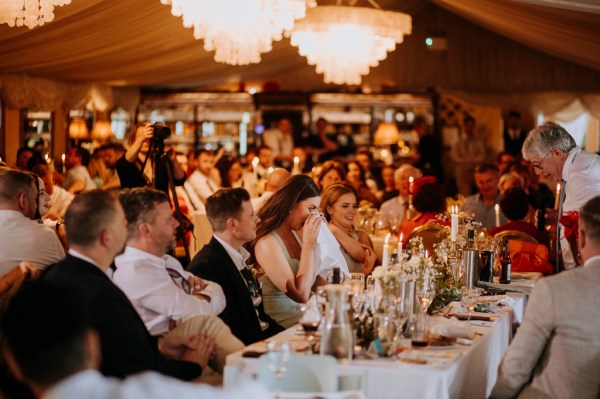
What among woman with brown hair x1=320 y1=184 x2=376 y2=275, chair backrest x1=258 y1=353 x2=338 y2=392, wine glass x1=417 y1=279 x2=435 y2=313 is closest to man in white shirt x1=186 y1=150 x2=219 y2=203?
woman with brown hair x1=320 y1=184 x2=376 y2=275

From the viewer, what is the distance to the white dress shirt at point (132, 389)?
81.8 inches

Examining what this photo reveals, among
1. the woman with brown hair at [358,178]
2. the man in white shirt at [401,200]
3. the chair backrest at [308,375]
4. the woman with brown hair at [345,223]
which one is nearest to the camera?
the chair backrest at [308,375]

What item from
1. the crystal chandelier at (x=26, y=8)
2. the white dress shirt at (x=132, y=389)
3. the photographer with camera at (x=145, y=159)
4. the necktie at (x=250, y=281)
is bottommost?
the necktie at (x=250, y=281)

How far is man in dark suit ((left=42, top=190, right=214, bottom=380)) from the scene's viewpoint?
3.33 meters

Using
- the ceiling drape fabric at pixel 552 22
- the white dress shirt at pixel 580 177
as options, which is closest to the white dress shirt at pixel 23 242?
the white dress shirt at pixel 580 177

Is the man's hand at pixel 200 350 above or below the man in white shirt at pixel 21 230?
below

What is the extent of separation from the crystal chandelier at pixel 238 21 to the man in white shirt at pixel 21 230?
2.27 m

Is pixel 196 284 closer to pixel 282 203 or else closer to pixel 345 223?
pixel 282 203

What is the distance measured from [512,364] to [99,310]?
4.84ft

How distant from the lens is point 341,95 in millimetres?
15758

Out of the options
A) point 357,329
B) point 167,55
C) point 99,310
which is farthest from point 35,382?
point 167,55

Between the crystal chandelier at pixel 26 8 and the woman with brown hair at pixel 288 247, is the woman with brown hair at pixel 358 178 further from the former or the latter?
the crystal chandelier at pixel 26 8

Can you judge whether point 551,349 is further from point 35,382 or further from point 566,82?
point 566,82

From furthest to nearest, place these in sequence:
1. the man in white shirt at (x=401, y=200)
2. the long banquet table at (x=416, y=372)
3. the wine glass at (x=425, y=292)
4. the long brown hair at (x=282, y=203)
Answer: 1. the man in white shirt at (x=401, y=200)
2. the long brown hair at (x=282, y=203)
3. the wine glass at (x=425, y=292)
4. the long banquet table at (x=416, y=372)
